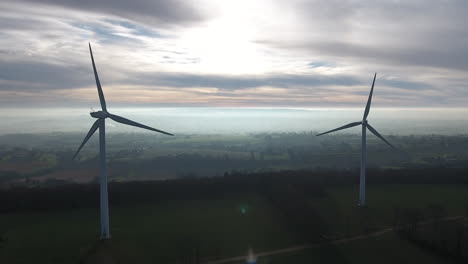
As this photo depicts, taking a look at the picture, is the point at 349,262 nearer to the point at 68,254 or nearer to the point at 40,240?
the point at 68,254

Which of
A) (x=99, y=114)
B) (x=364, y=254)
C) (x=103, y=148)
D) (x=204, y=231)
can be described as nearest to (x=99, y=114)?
(x=99, y=114)

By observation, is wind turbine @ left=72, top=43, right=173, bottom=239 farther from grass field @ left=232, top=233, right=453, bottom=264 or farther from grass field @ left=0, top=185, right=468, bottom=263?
grass field @ left=232, top=233, right=453, bottom=264

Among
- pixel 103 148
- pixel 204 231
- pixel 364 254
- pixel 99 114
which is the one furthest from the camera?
pixel 204 231

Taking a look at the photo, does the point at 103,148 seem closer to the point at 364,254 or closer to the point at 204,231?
the point at 204,231

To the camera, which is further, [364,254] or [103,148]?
[103,148]

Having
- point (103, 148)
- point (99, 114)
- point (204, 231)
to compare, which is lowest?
point (204, 231)

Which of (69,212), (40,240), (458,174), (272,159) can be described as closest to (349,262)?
(40,240)

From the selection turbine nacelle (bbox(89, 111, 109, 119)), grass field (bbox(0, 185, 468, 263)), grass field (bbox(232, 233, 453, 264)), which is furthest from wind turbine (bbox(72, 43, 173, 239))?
grass field (bbox(232, 233, 453, 264))

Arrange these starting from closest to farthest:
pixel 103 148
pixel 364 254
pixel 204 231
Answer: pixel 364 254, pixel 103 148, pixel 204 231
